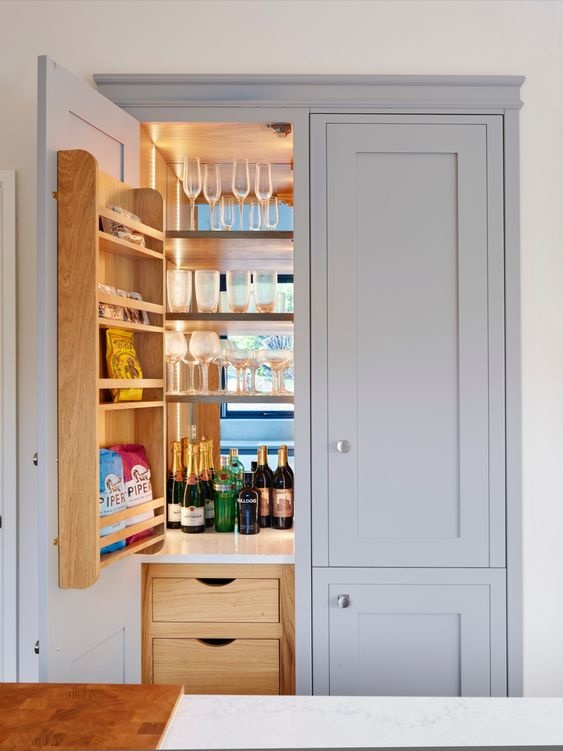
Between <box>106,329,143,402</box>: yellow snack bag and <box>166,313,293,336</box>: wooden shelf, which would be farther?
<box>166,313,293,336</box>: wooden shelf

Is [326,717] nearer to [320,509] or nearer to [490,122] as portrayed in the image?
[320,509]

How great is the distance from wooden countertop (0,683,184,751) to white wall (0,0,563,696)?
3.66ft

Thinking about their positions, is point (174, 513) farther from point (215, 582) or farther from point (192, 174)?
point (192, 174)

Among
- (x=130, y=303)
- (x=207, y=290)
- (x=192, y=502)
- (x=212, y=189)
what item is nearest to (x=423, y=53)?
(x=212, y=189)

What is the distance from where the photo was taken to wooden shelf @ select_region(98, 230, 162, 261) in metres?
1.71

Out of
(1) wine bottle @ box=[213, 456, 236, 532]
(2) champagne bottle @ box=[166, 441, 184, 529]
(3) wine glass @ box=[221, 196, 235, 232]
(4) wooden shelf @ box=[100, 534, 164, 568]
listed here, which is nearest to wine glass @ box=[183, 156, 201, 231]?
(3) wine glass @ box=[221, 196, 235, 232]

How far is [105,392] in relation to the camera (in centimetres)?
188

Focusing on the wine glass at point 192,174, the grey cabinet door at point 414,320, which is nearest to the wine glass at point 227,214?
the wine glass at point 192,174

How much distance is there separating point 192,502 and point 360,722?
1.36 meters

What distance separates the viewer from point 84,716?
1036 millimetres

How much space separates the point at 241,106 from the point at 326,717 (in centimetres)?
173

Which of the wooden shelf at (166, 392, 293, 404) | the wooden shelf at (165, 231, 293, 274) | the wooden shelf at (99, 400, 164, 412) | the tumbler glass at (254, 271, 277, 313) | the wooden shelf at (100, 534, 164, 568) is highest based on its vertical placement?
the wooden shelf at (165, 231, 293, 274)

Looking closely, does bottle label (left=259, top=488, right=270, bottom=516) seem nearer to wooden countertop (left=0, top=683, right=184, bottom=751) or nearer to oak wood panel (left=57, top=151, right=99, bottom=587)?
oak wood panel (left=57, top=151, right=99, bottom=587)

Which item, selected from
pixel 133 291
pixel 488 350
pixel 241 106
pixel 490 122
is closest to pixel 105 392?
pixel 133 291
